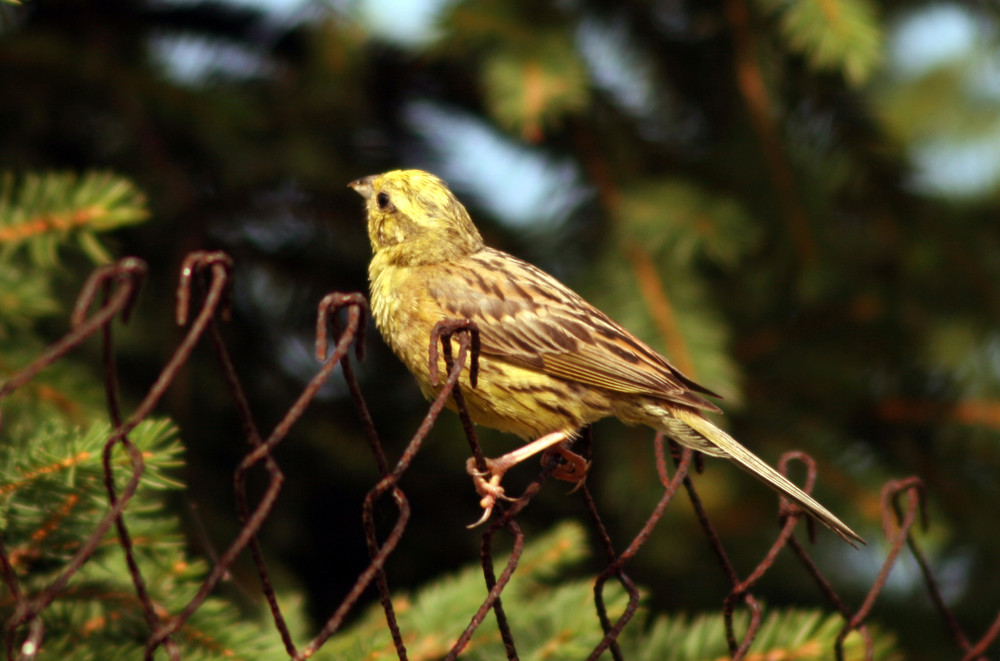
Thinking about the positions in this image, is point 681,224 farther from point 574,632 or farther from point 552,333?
point 574,632

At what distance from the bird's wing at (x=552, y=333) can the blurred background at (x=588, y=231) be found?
1.47 feet

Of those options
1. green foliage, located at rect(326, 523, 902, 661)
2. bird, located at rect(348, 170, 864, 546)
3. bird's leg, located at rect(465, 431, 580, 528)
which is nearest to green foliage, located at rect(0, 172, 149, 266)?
bird, located at rect(348, 170, 864, 546)

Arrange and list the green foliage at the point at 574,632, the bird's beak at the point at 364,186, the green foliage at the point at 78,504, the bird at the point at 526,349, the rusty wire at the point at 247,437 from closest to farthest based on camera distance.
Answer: the rusty wire at the point at 247,437
the green foliage at the point at 78,504
the green foliage at the point at 574,632
the bird at the point at 526,349
the bird's beak at the point at 364,186

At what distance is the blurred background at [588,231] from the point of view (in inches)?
168

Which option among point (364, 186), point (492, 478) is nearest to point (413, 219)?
point (364, 186)

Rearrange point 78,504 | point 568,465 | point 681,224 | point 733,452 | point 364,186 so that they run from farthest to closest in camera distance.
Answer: point 681,224 → point 364,186 → point 568,465 → point 733,452 → point 78,504

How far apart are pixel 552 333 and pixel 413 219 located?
2.38 ft

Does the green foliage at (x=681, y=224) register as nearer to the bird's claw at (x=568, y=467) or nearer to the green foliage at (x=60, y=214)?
the bird's claw at (x=568, y=467)

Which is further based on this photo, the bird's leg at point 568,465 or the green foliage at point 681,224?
the green foliage at point 681,224

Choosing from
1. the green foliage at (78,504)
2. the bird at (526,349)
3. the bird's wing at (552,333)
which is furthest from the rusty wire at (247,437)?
the bird's wing at (552,333)

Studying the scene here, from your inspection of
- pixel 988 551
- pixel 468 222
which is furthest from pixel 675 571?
pixel 468 222

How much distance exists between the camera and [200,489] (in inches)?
160

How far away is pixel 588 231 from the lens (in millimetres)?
4633

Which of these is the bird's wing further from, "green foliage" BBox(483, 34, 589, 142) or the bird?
"green foliage" BBox(483, 34, 589, 142)
